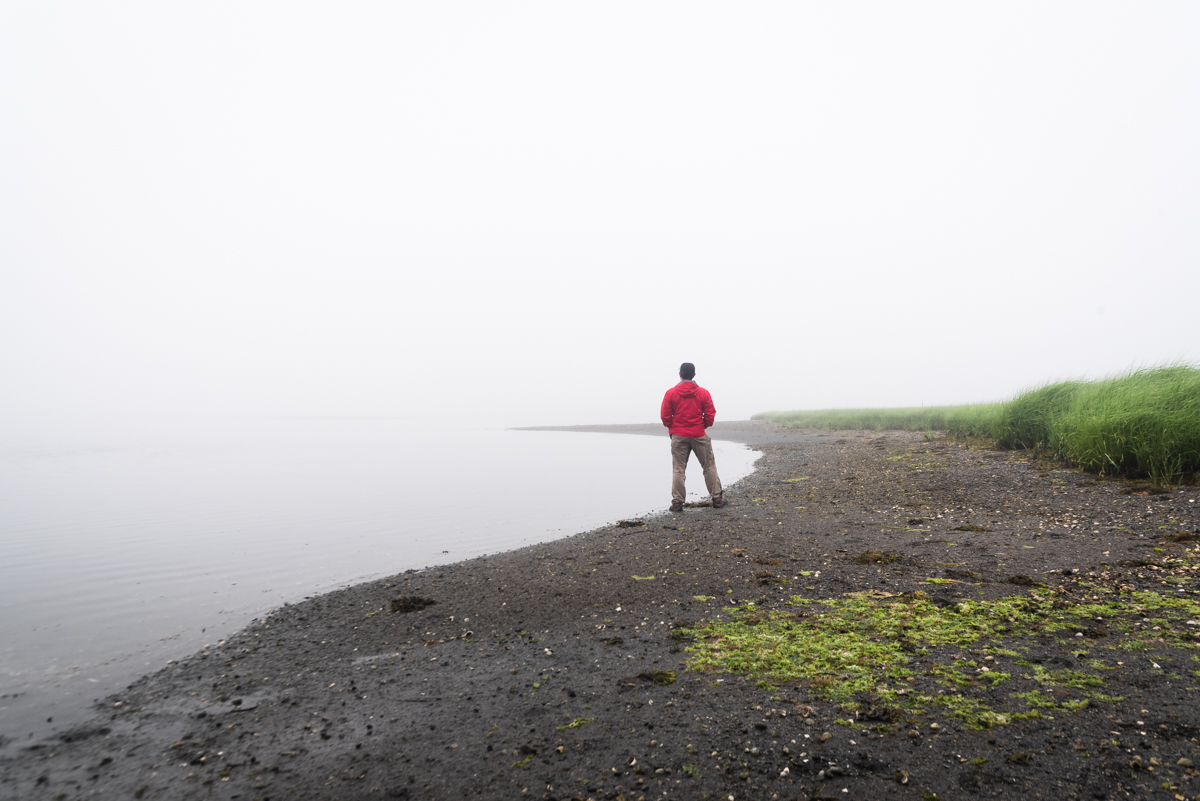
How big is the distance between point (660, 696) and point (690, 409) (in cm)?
984

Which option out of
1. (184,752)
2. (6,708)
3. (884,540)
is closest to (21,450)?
(6,708)

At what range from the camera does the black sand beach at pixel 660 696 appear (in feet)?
12.3

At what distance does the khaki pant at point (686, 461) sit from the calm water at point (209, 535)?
206 centimetres

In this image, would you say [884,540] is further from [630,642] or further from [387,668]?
[387,668]

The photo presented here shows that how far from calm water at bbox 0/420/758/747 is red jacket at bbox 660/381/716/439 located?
300 cm

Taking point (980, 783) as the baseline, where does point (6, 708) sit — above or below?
above

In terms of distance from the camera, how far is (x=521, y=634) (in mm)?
6676

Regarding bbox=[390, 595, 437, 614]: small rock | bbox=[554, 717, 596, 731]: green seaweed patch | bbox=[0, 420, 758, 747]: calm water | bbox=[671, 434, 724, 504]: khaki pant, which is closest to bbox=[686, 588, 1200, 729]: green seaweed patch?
bbox=[554, 717, 596, 731]: green seaweed patch

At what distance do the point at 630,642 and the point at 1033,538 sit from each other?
7312 mm

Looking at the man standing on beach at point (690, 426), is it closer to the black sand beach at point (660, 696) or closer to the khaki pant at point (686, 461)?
the khaki pant at point (686, 461)

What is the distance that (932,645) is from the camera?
5496mm

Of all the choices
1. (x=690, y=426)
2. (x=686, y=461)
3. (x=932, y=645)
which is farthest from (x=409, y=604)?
(x=690, y=426)

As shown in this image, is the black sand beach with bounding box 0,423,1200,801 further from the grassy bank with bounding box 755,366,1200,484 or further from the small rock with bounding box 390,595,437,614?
the grassy bank with bounding box 755,366,1200,484

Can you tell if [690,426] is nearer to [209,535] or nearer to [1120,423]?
[1120,423]
